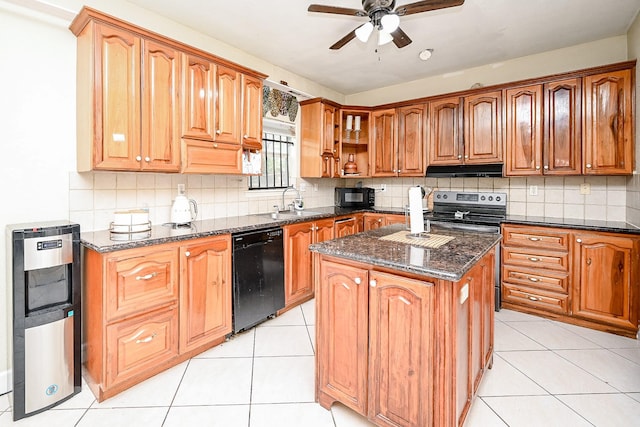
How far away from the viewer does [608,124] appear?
9.46 feet

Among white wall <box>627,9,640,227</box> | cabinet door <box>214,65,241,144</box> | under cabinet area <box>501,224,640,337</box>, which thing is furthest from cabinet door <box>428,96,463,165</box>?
cabinet door <box>214,65,241,144</box>

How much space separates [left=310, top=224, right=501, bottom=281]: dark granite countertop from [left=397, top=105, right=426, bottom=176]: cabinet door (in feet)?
6.89

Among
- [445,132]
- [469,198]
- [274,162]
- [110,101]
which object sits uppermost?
[445,132]

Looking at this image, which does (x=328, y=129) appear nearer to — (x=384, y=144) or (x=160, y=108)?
(x=384, y=144)

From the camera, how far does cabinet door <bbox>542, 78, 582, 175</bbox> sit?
9.93ft

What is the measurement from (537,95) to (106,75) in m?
3.84

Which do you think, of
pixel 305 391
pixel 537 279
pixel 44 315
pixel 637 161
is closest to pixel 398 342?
pixel 305 391

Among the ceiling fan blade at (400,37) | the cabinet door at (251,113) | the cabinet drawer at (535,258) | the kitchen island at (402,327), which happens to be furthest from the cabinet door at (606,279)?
the cabinet door at (251,113)

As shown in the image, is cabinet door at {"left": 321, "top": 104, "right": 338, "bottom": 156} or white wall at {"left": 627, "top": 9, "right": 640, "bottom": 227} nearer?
white wall at {"left": 627, "top": 9, "right": 640, "bottom": 227}

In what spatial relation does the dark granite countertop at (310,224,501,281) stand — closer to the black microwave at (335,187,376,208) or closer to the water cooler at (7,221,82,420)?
the water cooler at (7,221,82,420)

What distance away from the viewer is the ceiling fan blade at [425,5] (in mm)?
1916

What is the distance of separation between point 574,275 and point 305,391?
2654 millimetres

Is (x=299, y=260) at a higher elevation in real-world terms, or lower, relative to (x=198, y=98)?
lower

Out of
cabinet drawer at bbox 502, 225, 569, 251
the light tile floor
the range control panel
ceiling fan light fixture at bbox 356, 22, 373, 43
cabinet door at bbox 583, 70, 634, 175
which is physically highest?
ceiling fan light fixture at bbox 356, 22, 373, 43
